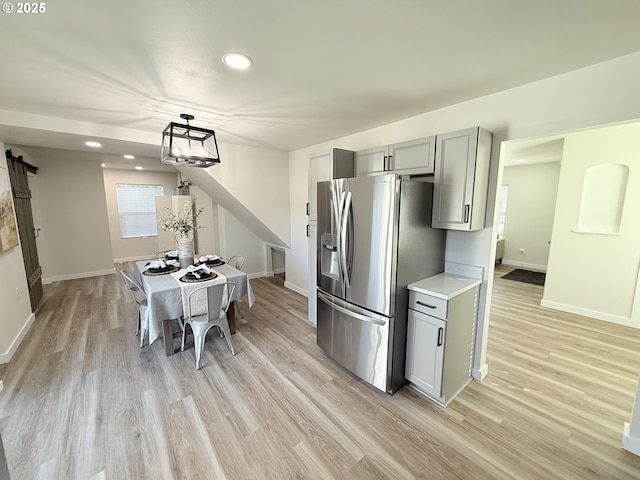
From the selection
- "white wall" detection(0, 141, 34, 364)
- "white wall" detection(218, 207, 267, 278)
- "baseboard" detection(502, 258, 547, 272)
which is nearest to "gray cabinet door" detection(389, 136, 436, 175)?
"white wall" detection(218, 207, 267, 278)

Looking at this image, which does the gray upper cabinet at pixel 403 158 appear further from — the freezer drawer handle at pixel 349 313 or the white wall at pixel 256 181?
the white wall at pixel 256 181

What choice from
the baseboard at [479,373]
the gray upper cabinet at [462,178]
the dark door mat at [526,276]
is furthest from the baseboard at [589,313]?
the gray upper cabinet at [462,178]

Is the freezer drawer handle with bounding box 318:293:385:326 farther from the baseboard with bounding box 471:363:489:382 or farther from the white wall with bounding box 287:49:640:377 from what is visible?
the baseboard with bounding box 471:363:489:382

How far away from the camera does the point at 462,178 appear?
6.88 ft

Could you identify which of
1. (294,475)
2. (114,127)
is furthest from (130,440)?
(114,127)

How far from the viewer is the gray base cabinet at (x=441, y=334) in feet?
6.59

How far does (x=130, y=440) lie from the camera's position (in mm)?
1790

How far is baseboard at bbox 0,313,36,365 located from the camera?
259 cm

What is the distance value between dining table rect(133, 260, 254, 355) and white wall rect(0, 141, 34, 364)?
3.90 feet

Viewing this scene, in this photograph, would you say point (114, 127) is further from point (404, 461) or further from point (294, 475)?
point (404, 461)

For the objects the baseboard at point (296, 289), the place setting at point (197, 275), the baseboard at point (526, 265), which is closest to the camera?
the place setting at point (197, 275)

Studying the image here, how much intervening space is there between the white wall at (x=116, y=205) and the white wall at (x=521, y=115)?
6.33 metres

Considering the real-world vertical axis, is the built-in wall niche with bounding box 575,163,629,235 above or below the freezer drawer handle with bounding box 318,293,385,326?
above

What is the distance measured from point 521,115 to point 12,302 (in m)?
5.37
